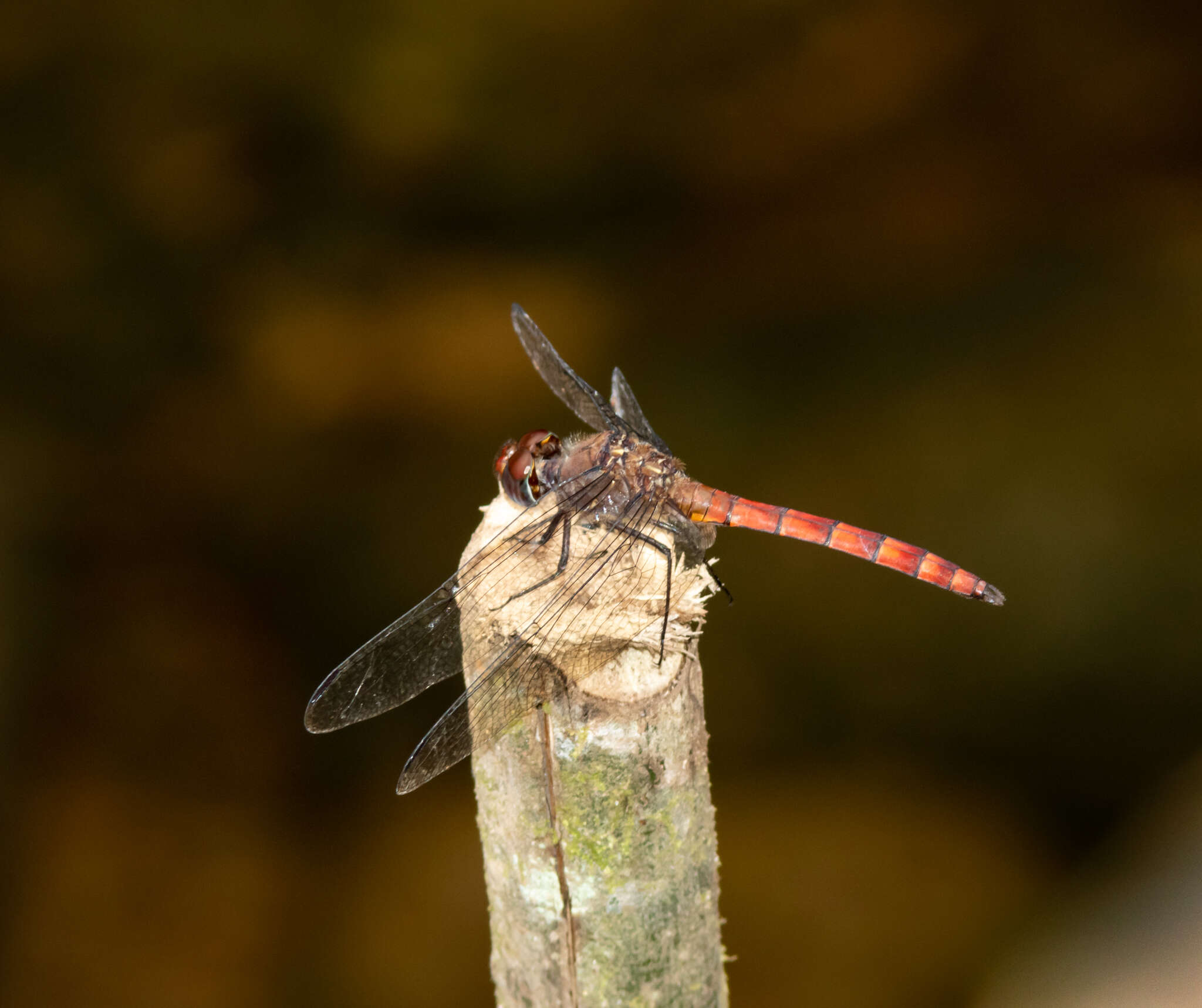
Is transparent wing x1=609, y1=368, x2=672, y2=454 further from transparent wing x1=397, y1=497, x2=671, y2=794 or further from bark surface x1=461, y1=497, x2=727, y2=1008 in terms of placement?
bark surface x1=461, y1=497, x2=727, y2=1008

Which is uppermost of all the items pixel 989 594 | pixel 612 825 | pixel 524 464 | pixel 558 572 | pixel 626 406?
pixel 626 406

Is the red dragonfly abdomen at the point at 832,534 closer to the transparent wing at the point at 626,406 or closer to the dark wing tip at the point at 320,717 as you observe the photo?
the transparent wing at the point at 626,406

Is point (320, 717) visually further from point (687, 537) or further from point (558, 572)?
point (687, 537)

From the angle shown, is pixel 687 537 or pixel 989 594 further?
pixel 989 594

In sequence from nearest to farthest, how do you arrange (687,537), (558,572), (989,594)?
1. (558,572)
2. (687,537)
3. (989,594)

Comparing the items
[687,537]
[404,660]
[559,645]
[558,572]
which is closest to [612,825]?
[559,645]

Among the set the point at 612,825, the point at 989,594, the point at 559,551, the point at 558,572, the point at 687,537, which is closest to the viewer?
the point at 612,825

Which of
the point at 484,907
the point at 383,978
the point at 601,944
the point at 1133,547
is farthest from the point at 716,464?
the point at 601,944

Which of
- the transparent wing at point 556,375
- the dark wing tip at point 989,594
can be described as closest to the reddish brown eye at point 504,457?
the transparent wing at point 556,375
